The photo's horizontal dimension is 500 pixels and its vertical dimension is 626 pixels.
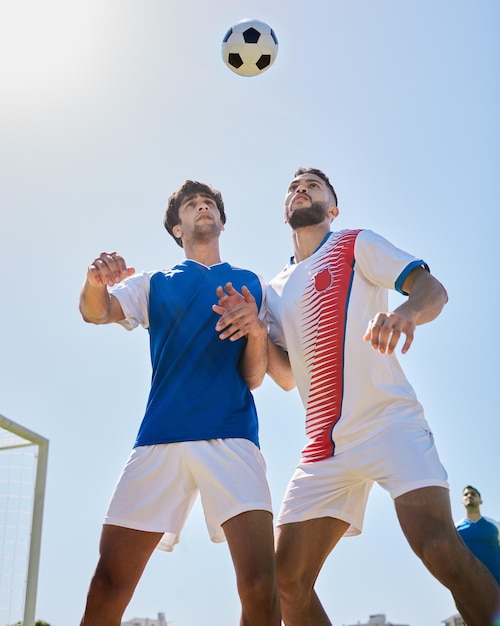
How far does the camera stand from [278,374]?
5238mm

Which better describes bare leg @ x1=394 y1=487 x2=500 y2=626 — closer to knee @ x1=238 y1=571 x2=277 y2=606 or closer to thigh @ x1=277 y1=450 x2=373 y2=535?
thigh @ x1=277 y1=450 x2=373 y2=535

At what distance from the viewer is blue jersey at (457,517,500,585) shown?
29.1 ft

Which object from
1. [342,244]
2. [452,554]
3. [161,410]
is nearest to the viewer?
[452,554]

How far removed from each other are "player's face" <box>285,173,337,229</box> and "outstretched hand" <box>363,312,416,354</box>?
1686mm

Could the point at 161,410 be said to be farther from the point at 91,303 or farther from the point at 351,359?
the point at 351,359

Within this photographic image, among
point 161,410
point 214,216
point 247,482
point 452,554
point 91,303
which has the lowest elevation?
point 452,554

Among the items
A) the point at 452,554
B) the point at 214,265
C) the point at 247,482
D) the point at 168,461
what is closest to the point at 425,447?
the point at 452,554

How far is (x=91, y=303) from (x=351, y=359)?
5.22 ft

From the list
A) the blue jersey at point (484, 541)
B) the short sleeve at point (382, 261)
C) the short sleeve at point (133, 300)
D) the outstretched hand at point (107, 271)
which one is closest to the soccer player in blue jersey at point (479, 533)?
the blue jersey at point (484, 541)

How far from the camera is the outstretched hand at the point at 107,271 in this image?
4.66m

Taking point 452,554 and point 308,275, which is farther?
point 308,275

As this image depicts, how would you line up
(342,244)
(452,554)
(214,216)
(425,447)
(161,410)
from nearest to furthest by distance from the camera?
(452,554) → (425,447) → (161,410) → (342,244) → (214,216)

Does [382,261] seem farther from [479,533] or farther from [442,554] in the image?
[479,533]

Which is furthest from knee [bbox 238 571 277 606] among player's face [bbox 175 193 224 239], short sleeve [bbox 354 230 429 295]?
player's face [bbox 175 193 224 239]
